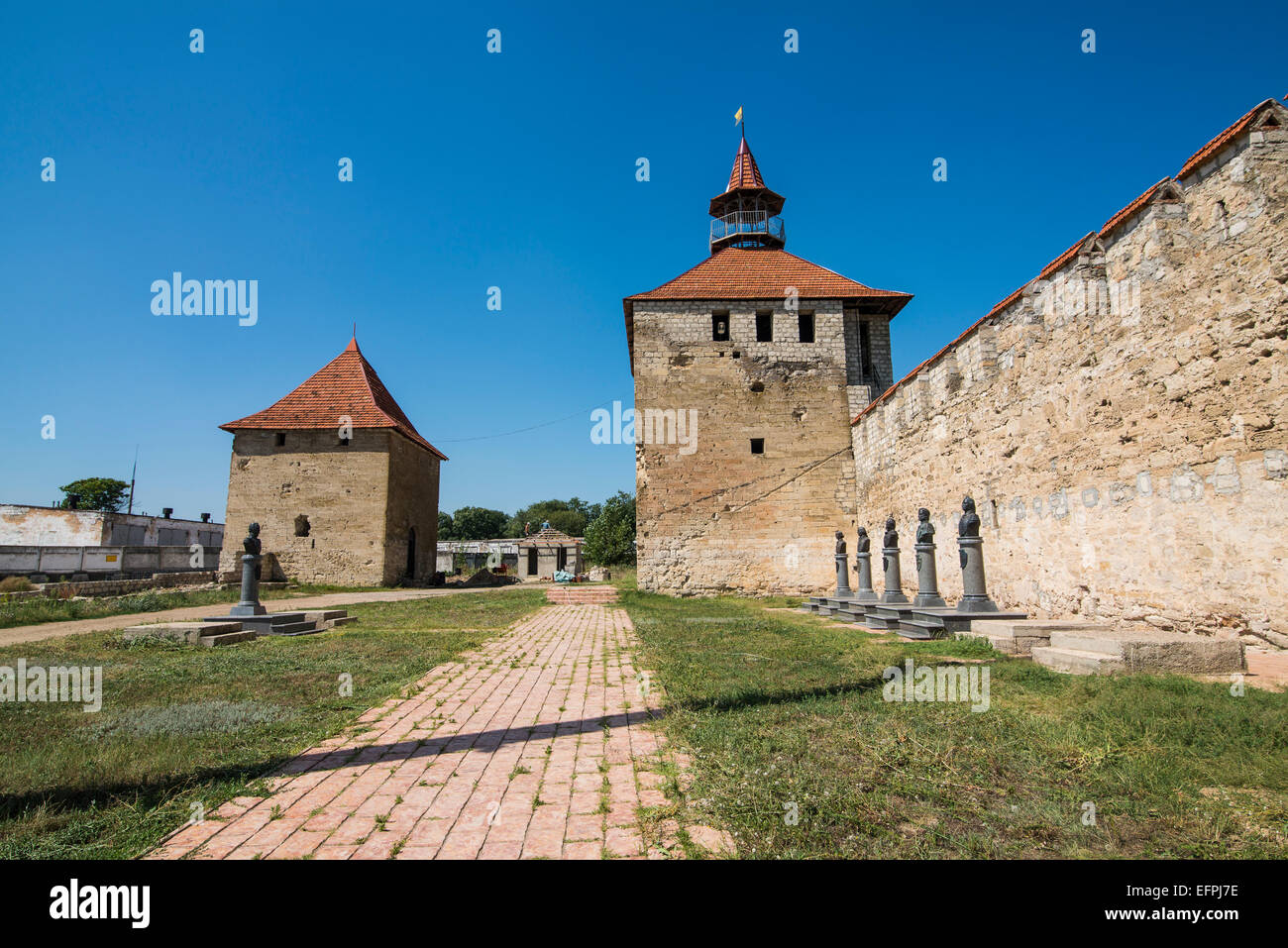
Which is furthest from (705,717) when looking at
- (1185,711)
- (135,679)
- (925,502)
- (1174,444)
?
(925,502)

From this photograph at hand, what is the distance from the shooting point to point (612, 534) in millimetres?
51750

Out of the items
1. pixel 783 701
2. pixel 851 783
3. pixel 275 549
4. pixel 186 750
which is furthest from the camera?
pixel 275 549

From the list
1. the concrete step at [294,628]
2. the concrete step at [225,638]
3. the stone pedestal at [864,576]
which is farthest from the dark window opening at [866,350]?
the concrete step at [225,638]

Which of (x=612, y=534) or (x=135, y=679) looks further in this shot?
(x=612, y=534)

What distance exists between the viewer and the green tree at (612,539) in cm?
5056

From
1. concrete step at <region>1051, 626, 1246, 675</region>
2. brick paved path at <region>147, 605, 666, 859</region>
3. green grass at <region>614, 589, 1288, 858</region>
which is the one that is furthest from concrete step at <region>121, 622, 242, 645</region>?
concrete step at <region>1051, 626, 1246, 675</region>

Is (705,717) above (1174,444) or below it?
below

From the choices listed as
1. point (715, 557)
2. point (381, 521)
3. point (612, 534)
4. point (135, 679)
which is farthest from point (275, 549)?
point (612, 534)

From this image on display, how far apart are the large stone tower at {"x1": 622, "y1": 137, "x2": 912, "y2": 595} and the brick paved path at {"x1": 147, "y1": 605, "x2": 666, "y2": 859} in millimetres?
12457

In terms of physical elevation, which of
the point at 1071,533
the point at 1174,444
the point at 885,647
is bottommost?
the point at 885,647

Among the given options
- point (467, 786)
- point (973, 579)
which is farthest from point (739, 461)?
point (467, 786)

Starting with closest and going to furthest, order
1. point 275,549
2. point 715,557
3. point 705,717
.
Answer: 1. point 705,717
2. point 715,557
3. point 275,549

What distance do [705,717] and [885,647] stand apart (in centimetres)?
374
